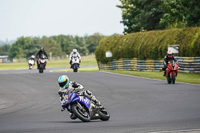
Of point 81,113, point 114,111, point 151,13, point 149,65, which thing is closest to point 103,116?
point 81,113

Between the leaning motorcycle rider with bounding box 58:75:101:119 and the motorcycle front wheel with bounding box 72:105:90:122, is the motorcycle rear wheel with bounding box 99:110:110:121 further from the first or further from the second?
the leaning motorcycle rider with bounding box 58:75:101:119

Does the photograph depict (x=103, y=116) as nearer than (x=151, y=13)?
Yes

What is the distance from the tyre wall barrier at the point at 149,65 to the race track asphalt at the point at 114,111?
1160 cm

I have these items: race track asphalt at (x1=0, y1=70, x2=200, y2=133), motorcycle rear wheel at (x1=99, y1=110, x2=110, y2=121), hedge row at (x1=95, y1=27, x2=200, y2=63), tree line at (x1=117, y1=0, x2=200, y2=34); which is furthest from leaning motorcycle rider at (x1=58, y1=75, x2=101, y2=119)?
tree line at (x1=117, y1=0, x2=200, y2=34)

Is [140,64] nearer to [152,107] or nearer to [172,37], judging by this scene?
[172,37]

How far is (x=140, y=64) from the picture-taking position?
38.5 metres

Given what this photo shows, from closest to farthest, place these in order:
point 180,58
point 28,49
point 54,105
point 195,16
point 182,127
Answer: point 182,127 → point 54,105 → point 180,58 → point 195,16 → point 28,49

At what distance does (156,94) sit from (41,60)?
57.0 ft

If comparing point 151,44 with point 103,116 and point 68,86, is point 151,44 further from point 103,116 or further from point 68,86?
point 68,86

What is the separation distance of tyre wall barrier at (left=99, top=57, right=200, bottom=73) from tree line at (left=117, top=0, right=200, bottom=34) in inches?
385

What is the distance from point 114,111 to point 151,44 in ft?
81.9

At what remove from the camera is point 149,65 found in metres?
37.1

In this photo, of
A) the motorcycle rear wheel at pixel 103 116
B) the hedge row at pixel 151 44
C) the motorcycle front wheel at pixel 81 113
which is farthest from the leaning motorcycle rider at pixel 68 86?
the hedge row at pixel 151 44

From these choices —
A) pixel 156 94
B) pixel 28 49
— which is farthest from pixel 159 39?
pixel 28 49
